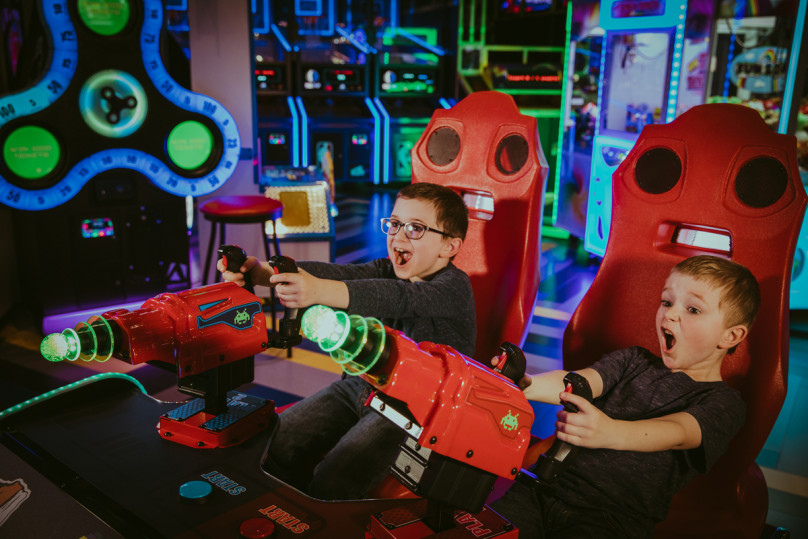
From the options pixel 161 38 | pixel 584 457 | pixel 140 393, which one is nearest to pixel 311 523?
pixel 584 457

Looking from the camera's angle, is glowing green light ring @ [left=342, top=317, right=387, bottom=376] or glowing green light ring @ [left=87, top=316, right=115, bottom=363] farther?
glowing green light ring @ [left=87, top=316, right=115, bottom=363]

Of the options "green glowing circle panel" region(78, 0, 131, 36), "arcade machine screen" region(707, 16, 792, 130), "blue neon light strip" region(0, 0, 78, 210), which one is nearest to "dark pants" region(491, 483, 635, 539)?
"blue neon light strip" region(0, 0, 78, 210)

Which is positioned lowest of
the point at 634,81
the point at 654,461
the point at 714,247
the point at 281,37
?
the point at 654,461

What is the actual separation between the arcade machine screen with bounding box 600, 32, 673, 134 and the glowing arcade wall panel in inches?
120

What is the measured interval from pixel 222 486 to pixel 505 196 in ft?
4.01

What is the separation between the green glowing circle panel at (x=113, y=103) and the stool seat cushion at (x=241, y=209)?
21.3 inches

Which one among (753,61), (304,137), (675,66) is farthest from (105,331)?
(304,137)

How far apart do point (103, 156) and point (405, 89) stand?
5216 mm

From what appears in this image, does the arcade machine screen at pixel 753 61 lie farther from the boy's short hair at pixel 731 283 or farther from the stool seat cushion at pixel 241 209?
the boy's short hair at pixel 731 283

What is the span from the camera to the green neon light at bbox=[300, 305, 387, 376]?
78cm

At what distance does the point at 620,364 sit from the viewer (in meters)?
1.44

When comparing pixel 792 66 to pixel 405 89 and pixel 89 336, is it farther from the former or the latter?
pixel 405 89

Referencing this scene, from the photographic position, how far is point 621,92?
4.95m

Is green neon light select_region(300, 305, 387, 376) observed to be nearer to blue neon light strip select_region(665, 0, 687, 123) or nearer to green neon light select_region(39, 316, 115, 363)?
green neon light select_region(39, 316, 115, 363)
